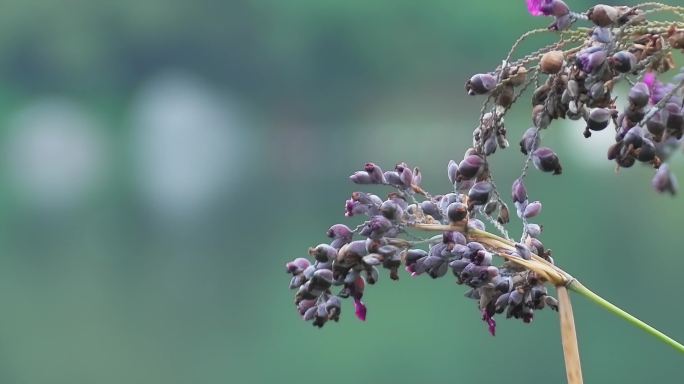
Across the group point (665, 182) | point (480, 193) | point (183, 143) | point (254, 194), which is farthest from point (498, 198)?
point (183, 143)

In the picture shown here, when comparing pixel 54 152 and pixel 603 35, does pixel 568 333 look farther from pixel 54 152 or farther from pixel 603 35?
pixel 54 152

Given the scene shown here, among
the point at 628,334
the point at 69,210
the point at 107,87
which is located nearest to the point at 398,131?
the point at 107,87

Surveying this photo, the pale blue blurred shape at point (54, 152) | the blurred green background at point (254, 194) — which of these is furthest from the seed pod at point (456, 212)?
the pale blue blurred shape at point (54, 152)

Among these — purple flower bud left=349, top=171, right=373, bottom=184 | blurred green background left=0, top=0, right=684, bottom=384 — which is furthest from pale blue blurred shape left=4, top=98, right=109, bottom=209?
purple flower bud left=349, top=171, right=373, bottom=184

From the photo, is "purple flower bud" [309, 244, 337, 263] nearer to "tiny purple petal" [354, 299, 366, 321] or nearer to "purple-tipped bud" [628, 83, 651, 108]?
"tiny purple petal" [354, 299, 366, 321]

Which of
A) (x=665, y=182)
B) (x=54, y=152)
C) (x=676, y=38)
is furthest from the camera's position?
(x=54, y=152)
